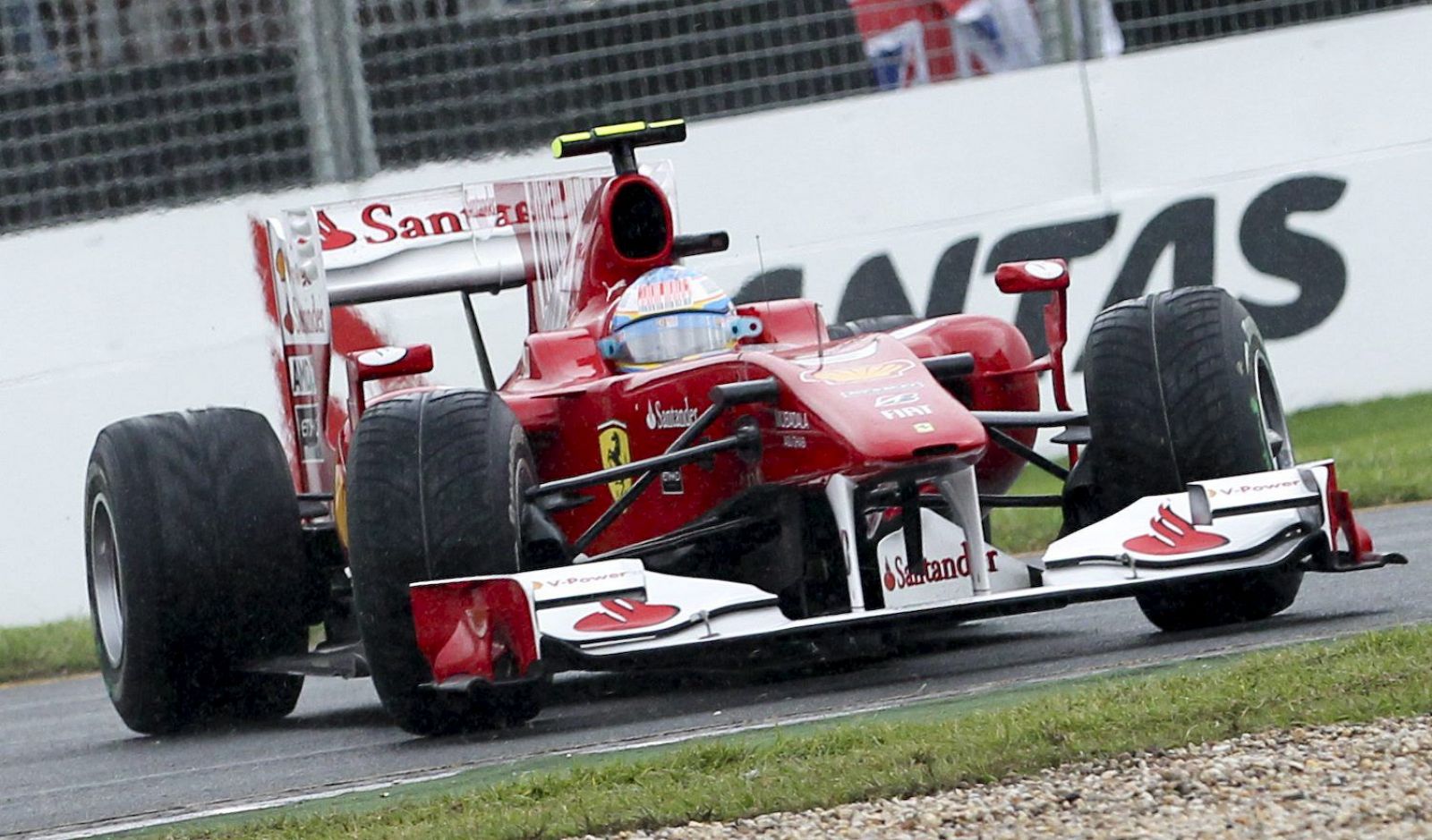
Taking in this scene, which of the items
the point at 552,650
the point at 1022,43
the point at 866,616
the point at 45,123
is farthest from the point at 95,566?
the point at 1022,43

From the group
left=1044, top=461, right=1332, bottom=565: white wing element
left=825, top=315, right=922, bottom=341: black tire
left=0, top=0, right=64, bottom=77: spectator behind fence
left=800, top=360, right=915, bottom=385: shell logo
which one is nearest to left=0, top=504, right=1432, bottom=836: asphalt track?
left=1044, top=461, right=1332, bottom=565: white wing element

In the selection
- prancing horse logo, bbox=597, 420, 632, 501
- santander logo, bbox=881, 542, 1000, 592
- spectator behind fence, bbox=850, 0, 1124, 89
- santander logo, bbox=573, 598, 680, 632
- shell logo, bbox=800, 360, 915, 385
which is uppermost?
spectator behind fence, bbox=850, 0, 1124, 89

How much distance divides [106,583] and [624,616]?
7.96 feet

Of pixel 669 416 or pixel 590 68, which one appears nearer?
pixel 669 416

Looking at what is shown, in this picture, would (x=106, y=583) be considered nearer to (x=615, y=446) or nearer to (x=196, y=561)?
(x=196, y=561)

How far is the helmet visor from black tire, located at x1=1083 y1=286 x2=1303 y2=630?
1158 millimetres

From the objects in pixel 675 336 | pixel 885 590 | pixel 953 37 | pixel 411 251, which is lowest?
pixel 885 590

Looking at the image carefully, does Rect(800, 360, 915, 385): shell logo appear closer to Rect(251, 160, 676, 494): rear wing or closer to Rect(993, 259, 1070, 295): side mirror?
Rect(993, 259, 1070, 295): side mirror

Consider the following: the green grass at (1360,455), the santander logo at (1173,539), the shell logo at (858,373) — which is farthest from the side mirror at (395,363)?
the green grass at (1360,455)

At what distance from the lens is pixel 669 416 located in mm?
7016

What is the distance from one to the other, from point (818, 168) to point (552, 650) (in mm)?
6140

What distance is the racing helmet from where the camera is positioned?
747 centimetres

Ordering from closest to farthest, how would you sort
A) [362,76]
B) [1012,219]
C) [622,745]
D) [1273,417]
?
[622,745] → [1273,417] → [362,76] → [1012,219]

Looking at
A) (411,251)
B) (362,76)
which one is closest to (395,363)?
(411,251)
